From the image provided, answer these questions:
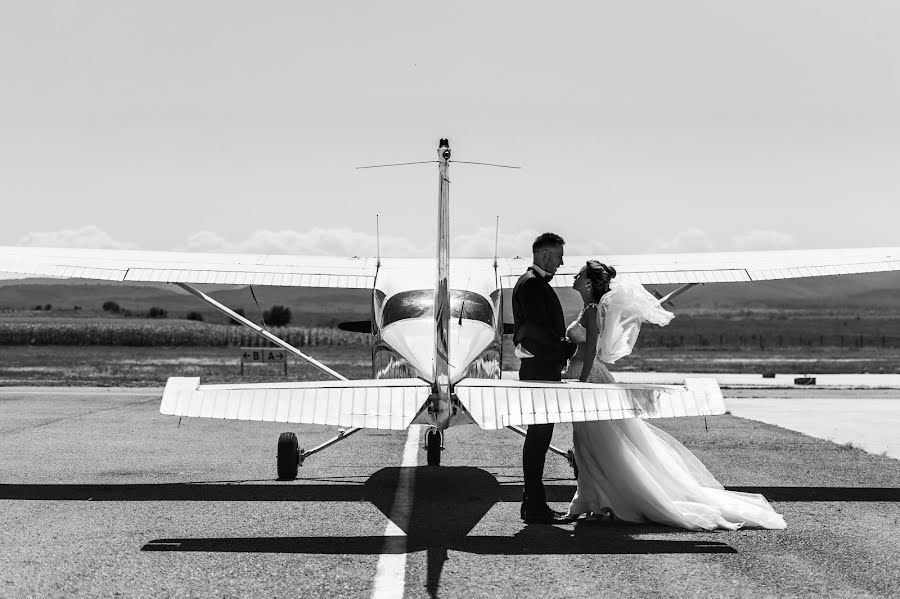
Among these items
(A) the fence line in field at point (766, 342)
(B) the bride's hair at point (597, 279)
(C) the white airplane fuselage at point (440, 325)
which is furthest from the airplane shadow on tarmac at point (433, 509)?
(A) the fence line in field at point (766, 342)

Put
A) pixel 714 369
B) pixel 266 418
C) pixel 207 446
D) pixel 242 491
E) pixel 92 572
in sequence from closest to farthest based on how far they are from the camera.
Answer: pixel 92 572, pixel 266 418, pixel 242 491, pixel 207 446, pixel 714 369

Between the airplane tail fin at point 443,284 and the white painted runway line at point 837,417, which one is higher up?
the airplane tail fin at point 443,284

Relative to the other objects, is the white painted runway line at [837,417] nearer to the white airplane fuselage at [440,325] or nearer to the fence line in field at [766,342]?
the white airplane fuselage at [440,325]

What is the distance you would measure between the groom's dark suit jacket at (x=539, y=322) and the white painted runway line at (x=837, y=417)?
704cm

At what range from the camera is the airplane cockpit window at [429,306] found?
420 inches

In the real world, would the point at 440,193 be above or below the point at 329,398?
above

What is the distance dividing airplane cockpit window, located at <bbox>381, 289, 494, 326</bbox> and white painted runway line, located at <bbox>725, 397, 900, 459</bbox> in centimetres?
601

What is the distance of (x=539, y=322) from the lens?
27.5 ft

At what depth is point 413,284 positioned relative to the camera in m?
11.3

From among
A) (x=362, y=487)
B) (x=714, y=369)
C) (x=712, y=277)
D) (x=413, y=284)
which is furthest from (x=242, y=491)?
(x=714, y=369)

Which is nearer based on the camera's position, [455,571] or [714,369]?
[455,571]

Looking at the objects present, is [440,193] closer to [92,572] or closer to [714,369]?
[92,572]

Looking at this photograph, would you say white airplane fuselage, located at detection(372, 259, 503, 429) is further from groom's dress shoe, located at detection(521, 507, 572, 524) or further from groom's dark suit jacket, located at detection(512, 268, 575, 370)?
groom's dress shoe, located at detection(521, 507, 572, 524)

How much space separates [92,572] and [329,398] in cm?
182
